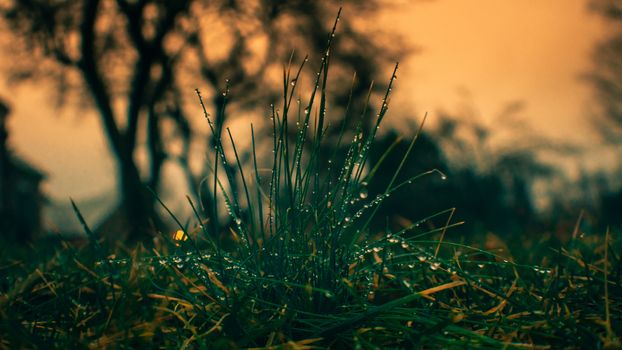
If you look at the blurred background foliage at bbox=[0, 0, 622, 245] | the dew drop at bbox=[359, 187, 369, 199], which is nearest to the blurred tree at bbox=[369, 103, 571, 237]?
the blurred background foliage at bbox=[0, 0, 622, 245]

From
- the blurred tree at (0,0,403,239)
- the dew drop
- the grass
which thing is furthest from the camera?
the blurred tree at (0,0,403,239)

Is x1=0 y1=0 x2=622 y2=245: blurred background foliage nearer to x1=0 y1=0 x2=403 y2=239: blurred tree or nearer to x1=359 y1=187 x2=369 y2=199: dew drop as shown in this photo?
x1=0 y1=0 x2=403 y2=239: blurred tree

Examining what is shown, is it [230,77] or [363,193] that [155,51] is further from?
[363,193]

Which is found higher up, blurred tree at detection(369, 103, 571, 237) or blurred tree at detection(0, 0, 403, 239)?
blurred tree at detection(0, 0, 403, 239)

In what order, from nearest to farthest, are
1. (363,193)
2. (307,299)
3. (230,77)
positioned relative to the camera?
(307,299) < (363,193) < (230,77)

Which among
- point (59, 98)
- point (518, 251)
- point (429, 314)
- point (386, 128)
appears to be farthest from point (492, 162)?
point (429, 314)

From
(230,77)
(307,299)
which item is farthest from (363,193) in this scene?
(230,77)

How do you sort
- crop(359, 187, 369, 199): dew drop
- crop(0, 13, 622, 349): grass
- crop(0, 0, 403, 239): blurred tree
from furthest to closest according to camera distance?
crop(0, 0, 403, 239): blurred tree
crop(359, 187, 369, 199): dew drop
crop(0, 13, 622, 349): grass

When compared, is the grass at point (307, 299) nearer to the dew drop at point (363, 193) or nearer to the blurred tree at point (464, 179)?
the dew drop at point (363, 193)

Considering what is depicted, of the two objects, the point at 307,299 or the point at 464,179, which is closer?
the point at 307,299

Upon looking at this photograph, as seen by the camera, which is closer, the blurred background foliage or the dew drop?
the dew drop
